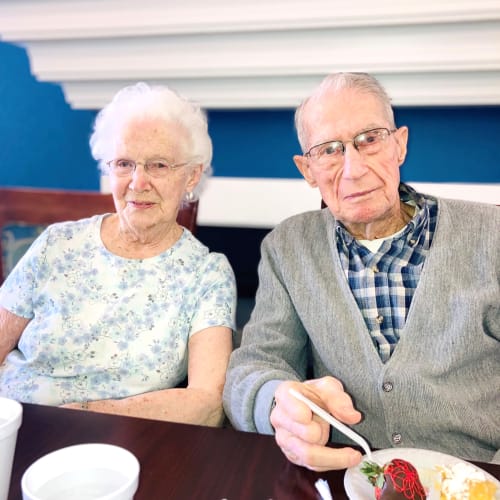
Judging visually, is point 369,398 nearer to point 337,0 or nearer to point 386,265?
point 386,265

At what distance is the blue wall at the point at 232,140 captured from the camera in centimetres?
226

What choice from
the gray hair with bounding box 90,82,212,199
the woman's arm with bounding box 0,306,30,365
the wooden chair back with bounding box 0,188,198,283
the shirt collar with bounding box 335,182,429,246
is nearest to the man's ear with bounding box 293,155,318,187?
the shirt collar with bounding box 335,182,429,246

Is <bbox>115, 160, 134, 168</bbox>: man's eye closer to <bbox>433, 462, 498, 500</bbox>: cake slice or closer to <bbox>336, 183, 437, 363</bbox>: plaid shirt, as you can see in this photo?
<bbox>336, 183, 437, 363</bbox>: plaid shirt

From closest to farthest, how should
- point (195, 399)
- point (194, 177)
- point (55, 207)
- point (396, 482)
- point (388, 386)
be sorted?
1. point (396, 482)
2. point (388, 386)
3. point (195, 399)
4. point (194, 177)
5. point (55, 207)

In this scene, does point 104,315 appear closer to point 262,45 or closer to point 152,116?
point 152,116

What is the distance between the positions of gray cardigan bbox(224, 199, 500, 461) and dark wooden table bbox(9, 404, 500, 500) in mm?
196

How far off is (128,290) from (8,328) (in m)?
0.35

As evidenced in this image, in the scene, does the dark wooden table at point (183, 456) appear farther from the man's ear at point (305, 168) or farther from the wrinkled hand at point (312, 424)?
the man's ear at point (305, 168)

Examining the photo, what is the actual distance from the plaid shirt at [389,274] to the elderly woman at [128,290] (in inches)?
13.4

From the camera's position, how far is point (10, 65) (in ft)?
9.36

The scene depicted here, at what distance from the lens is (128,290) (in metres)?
1.44

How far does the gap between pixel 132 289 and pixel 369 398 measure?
26.2 inches

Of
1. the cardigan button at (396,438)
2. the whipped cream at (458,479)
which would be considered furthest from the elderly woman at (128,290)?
the whipped cream at (458,479)

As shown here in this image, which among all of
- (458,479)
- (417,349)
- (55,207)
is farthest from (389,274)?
(55,207)
